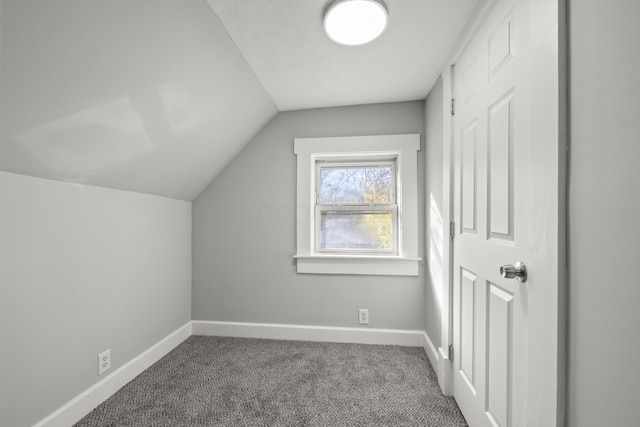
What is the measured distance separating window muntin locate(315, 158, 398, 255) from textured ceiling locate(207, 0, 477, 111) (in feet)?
1.96

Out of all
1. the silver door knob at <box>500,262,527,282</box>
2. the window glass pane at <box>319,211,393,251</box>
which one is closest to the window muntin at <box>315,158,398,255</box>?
the window glass pane at <box>319,211,393,251</box>

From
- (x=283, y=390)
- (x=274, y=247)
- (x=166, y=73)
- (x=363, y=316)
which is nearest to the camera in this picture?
(x=166, y=73)

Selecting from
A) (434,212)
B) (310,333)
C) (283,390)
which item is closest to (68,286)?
(283,390)

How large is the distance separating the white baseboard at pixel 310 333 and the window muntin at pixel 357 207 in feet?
2.19

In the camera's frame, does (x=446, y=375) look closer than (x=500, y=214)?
No

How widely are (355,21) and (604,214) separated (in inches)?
50.6

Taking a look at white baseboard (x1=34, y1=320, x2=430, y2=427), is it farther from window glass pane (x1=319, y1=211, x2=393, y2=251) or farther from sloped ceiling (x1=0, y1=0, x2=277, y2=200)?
sloped ceiling (x1=0, y1=0, x2=277, y2=200)

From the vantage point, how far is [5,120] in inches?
40.3

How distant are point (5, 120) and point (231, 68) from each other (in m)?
1.05

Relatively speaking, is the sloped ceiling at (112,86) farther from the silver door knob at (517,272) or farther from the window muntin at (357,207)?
the silver door knob at (517,272)

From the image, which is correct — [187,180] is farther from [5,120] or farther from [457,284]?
[457,284]

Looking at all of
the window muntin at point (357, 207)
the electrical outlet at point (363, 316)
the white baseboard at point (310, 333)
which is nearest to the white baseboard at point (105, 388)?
the white baseboard at point (310, 333)

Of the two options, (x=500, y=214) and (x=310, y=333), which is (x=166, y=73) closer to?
(x=500, y=214)

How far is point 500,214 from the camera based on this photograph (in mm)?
1165
